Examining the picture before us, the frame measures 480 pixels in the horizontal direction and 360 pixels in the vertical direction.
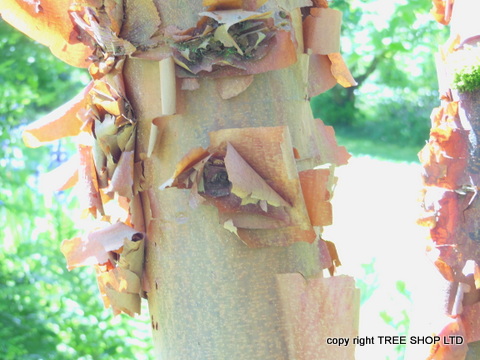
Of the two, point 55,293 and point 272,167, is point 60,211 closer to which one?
point 55,293

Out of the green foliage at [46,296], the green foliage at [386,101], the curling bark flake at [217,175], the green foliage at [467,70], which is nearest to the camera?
the curling bark flake at [217,175]

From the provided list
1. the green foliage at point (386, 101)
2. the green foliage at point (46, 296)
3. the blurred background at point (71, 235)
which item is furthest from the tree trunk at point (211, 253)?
the green foliage at point (386, 101)

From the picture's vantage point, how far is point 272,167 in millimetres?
554

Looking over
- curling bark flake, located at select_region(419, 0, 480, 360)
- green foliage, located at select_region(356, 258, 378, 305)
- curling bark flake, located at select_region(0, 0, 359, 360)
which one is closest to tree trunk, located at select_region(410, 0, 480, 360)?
curling bark flake, located at select_region(419, 0, 480, 360)

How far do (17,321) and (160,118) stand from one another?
5.20 feet

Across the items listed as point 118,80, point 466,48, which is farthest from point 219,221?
point 466,48

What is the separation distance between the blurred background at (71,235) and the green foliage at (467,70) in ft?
0.57

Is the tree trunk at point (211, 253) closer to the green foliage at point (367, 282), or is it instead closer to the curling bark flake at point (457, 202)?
the curling bark flake at point (457, 202)

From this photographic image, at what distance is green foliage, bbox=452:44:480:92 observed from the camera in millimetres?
958

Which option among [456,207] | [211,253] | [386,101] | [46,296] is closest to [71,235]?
[46,296]

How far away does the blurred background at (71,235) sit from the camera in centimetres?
191

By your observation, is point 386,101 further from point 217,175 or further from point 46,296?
point 217,175

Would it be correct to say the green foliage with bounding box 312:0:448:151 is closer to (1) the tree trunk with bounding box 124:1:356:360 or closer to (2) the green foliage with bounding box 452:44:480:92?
(2) the green foliage with bounding box 452:44:480:92

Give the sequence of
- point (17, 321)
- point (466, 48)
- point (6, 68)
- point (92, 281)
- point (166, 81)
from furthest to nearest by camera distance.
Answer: point (6, 68)
point (92, 281)
point (17, 321)
point (466, 48)
point (166, 81)
